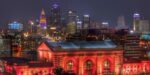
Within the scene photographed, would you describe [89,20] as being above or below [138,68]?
above

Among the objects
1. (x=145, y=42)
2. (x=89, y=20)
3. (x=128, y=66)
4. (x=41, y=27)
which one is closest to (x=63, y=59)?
(x=128, y=66)

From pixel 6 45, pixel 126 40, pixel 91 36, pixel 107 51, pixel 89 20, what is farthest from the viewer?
pixel 89 20

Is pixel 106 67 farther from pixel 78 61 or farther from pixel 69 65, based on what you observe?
pixel 69 65

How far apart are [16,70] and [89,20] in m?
55.0

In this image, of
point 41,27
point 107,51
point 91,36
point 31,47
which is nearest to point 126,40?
point 91,36

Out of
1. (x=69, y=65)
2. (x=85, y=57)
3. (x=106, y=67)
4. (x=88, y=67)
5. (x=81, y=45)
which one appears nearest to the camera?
(x=69, y=65)

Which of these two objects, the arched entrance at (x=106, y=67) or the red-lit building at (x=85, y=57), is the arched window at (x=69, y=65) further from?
the arched entrance at (x=106, y=67)

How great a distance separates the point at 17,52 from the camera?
62.8 meters

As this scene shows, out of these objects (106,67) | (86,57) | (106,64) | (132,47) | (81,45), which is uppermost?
(81,45)

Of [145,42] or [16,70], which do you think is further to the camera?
[145,42]

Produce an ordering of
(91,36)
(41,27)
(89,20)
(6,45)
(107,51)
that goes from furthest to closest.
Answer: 1. (41,27)
2. (89,20)
3. (91,36)
4. (6,45)
5. (107,51)

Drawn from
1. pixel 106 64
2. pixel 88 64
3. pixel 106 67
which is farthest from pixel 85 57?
pixel 106 67

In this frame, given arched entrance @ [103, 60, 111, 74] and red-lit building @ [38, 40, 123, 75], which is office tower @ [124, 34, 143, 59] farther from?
arched entrance @ [103, 60, 111, 74]

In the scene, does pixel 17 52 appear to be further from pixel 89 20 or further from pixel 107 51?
pixel 89 20
